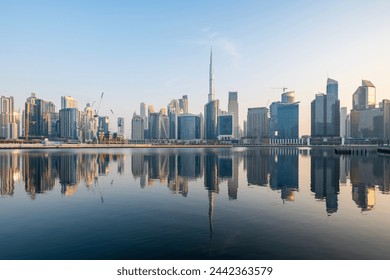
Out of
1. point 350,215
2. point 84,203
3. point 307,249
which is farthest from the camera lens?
point 84,203

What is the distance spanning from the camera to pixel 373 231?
26031 millimetres

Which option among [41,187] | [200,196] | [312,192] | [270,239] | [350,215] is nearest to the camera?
[270,239]

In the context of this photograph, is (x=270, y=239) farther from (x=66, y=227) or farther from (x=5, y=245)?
(x=5, y=245)

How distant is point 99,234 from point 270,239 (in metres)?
15.7

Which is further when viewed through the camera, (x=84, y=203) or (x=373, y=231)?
(x=84, y=203)

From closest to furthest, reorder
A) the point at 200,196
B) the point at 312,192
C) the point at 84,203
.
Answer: the point at 84,203 → the point at 200,196 → the point at 312,192

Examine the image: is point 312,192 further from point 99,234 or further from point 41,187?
point 41,187
